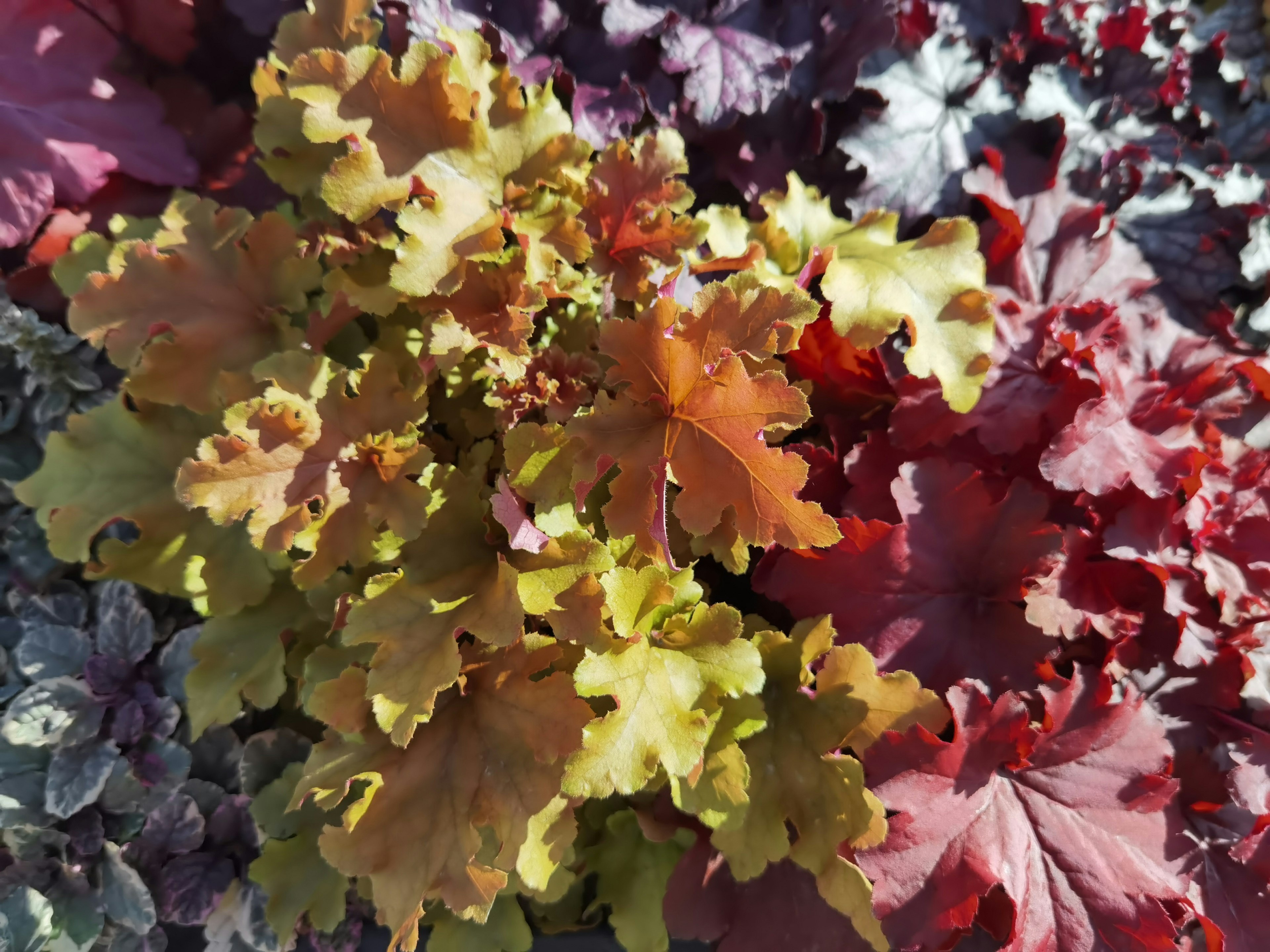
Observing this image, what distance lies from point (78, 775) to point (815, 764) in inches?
42.2

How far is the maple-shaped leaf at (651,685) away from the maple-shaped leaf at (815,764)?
0.11 metres

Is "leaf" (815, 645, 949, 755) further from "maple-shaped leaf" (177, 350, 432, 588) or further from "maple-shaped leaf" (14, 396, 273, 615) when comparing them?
"maple-shaped leaf" (14, 396, 273, 615)

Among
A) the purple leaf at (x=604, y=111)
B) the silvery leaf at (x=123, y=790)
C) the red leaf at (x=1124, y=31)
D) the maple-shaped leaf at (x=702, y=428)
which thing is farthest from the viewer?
the red leaf at (x=1124, y=31)

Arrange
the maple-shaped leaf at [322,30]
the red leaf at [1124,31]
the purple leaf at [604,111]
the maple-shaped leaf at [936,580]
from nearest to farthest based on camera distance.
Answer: the maple-shaped leaf at [322,30] → the maple-shaped leaf at [936,580] → the purple leaf at [604,111] → the red leaf at [1124,31]

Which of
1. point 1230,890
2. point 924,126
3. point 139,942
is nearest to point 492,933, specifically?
point 139,942

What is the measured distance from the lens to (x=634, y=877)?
108 cm

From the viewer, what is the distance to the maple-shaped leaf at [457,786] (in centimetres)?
80

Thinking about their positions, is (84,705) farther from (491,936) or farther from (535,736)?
(535,736)

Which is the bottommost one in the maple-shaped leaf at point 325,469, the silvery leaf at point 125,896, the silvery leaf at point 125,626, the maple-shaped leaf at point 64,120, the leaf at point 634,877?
the silvery leaf at point 125,896

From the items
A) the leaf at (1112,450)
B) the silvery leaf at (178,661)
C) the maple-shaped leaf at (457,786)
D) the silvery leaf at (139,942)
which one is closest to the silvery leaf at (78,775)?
the silvery leaf at (178,661)

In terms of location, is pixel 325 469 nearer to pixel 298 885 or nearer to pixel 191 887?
pixel 298 885

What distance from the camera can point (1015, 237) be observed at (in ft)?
3.69

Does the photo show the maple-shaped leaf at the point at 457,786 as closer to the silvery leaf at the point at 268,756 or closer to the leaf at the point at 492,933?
the leaf at the point at 492,933

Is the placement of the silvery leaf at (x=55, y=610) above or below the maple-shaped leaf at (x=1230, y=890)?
below
